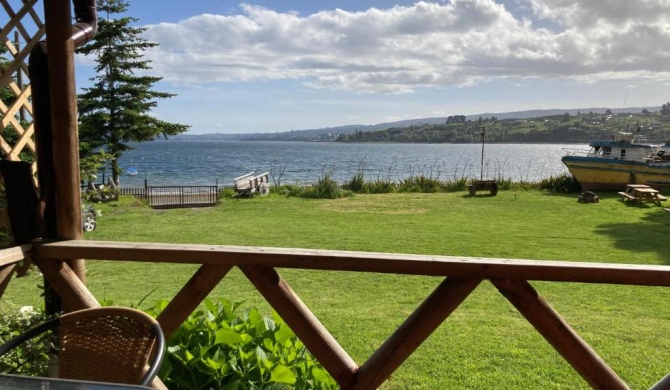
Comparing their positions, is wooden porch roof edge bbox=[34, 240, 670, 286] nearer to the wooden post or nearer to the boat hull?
the wooden post

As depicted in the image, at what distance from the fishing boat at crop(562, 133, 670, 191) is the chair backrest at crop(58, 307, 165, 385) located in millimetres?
20525

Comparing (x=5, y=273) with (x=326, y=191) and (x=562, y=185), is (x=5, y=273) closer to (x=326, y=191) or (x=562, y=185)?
(x=326, y=191)

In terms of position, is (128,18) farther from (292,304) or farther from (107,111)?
(292,304)

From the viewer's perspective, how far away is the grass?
3906mm

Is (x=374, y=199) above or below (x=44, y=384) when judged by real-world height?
below

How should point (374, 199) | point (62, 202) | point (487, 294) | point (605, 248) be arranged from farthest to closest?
point (374, 199) → point (605, 248) → point (487, 294) → point (62, 202)

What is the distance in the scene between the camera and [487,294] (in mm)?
6094

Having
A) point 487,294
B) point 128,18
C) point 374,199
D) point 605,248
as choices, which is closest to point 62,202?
point 487,294

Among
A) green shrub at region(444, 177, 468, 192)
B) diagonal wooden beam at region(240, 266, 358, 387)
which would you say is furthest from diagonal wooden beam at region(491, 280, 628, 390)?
Answer: green shrub at region(444, 177, 468, 192)

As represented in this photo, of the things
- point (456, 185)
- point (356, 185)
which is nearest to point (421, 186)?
point (456, 185)

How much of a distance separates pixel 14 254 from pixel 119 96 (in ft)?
69.0

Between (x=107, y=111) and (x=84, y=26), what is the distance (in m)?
20.5

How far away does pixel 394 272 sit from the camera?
168 cm

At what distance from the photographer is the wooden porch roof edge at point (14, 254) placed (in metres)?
1.88
